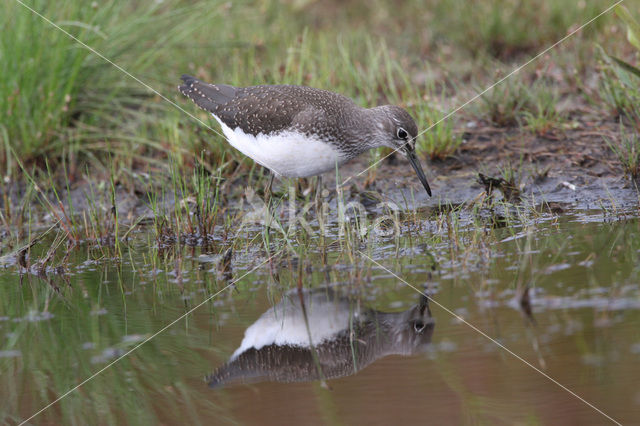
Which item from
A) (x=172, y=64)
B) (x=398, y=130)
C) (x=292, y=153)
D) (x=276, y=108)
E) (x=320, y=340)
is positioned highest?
(x=172, y=64)

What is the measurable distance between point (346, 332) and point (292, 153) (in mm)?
2009

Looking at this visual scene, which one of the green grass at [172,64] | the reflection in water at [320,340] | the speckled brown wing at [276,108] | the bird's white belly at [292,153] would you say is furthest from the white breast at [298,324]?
the green grass at [172,64]

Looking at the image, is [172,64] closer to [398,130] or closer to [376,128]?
[376,128]

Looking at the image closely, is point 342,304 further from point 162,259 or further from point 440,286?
point 162,259

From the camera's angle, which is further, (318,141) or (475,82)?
(475,82)

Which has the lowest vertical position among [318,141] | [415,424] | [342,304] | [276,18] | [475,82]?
[415,424]

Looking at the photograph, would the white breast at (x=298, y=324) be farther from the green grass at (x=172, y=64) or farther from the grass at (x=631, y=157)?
the grass at (x=631, y=157)

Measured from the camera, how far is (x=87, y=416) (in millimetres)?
3441

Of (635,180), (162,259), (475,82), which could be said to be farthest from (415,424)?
(475,82)

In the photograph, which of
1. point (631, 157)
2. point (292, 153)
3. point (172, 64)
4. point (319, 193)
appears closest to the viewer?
point (292, 153)

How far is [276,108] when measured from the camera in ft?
19.5

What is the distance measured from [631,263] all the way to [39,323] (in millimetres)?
3524

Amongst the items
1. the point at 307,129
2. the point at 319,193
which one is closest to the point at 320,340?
the point at 307,129

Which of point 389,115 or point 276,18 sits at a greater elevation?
point 276,18
